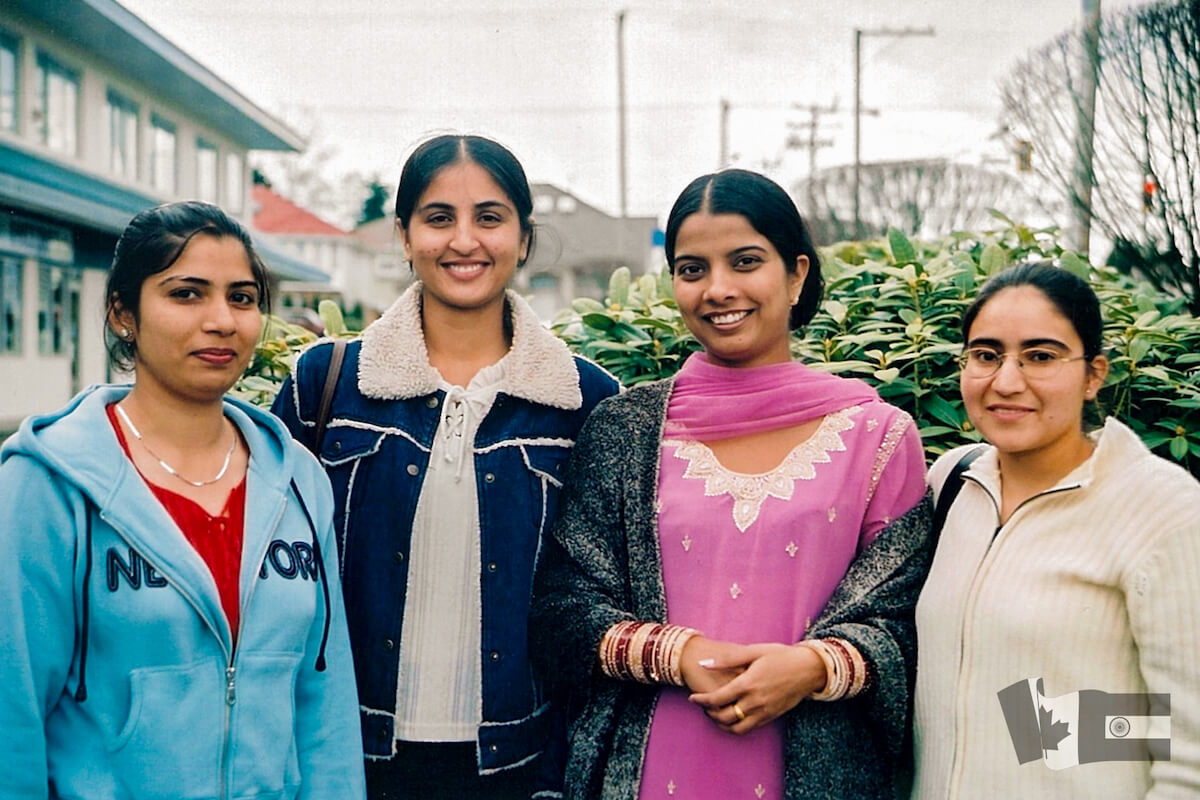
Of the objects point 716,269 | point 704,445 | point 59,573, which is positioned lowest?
point 59,573

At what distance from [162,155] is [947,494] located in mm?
19295

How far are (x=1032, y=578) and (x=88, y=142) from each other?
671 inches

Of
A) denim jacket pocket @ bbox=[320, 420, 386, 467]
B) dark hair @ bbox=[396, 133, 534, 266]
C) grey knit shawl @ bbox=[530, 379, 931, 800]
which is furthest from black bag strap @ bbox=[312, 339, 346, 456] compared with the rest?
grey knit shawl @ bbox=[530, 379, 931, 800]

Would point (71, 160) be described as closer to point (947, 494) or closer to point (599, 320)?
point (599, 320)

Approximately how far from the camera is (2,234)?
532 inches

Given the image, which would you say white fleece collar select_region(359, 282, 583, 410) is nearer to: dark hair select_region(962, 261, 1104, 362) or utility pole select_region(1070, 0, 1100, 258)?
dark hair select_region(962, 261, 1104, 362)

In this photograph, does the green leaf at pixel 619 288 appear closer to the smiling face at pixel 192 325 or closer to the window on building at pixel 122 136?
the smiling face at pixel 192 325

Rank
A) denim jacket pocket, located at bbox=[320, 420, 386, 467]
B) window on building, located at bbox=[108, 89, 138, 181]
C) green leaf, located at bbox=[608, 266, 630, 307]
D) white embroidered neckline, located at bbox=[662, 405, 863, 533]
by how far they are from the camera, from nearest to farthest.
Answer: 1. white embroidered neckline, located at bbox=[662, 405, 863, 533]
2. denim jacket pocket, located at bbox=[320, 420, 386, 467]
3. green leaf, located at bbox=[608, 266, 630, 307]
4. window on building, located at bbox=[108, 89, 138, 181]

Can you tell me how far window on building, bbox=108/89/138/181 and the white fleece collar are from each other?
1655 cm

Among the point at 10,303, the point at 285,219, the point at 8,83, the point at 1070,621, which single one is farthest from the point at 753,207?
the point at 285,219

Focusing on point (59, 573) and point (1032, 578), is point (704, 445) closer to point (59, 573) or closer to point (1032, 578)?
point (1032, 578)

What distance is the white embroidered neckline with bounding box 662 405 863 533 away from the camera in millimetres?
2047

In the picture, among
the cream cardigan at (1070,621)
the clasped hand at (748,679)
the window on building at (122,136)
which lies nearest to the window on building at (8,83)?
the window on building at (122,136)

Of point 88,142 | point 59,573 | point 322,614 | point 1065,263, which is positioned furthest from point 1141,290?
point 88,142
